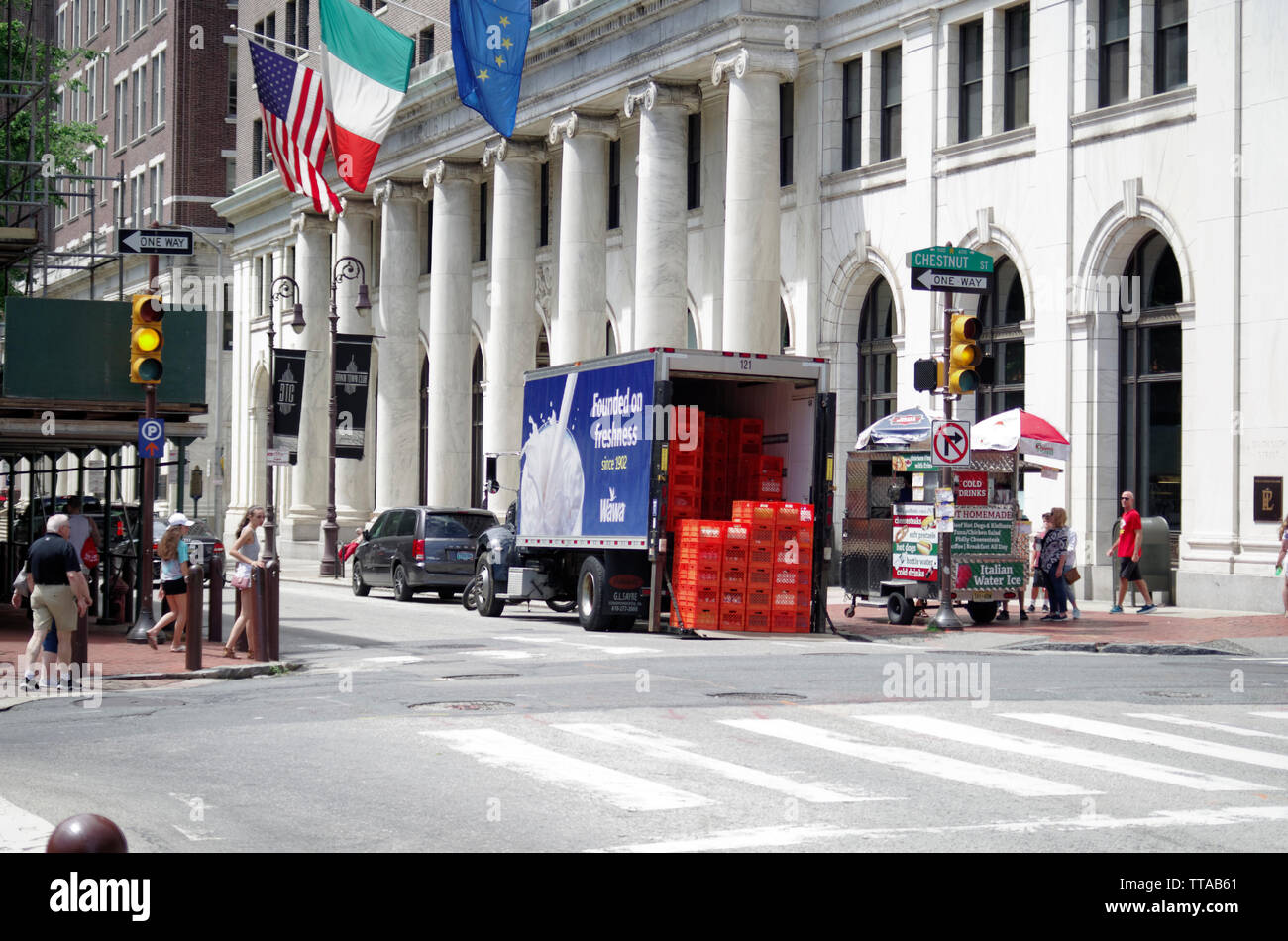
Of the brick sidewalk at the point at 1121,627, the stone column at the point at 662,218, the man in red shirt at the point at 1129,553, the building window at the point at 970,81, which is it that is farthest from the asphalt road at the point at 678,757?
the stone column at the point at 662,218

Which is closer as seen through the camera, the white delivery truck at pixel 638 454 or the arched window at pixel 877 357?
the white delivery truck at pixel 638 454

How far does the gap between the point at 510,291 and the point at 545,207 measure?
4108mm

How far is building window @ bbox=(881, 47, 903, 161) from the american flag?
39.1 feet

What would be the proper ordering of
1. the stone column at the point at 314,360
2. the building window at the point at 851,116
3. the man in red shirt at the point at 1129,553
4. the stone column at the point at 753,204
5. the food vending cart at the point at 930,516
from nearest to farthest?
the food vending cart at the point at 930,516 < the man in red shirt at the point at 1129,553 < the stone column at the point at 753,204 < the building window at the point at 851,116 < the stone column at the point at 314,360

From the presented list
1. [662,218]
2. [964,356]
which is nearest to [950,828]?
[964,356]

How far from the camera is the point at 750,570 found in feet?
73.7

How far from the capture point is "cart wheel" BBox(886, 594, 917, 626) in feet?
83.2

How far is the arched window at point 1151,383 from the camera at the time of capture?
1152 inches

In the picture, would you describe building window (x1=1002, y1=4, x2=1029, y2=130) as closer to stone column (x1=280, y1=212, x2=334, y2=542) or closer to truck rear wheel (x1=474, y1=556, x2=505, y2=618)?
truck rear wheel (x1=474, y1=556, x2=505, y2=618)

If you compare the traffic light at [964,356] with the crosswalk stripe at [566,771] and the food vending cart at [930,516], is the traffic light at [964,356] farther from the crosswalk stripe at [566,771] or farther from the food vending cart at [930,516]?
the crosswalk stripe at [566,771]

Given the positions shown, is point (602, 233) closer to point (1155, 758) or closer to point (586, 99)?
point (586, 99)

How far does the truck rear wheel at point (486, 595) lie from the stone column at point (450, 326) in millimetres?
21327

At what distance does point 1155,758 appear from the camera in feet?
36.3

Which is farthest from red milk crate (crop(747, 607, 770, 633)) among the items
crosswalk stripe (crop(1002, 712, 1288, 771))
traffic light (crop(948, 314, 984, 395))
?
crosswalk stripe (crop(1002, 712, 1288, 771))
